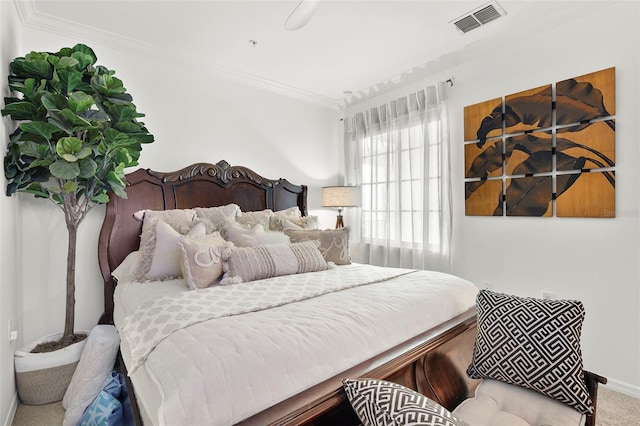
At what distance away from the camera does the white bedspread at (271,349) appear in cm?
94

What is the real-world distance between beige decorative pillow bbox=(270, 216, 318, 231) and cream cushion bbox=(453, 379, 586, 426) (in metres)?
1.90

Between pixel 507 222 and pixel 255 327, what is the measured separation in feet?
8.03

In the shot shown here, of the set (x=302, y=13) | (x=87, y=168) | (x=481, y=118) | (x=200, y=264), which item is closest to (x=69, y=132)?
(x=87, y=168)

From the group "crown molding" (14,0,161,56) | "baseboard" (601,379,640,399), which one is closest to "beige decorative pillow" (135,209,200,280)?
"crown molding" (14,0,161,56)

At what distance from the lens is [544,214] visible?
2.53 metres

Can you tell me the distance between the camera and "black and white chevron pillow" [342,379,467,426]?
2.63 ft

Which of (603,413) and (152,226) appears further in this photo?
(152,226)

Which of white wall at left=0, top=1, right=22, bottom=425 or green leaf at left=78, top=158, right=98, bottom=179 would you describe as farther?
green leaf at left=78, top=158, right=98, bottom=179

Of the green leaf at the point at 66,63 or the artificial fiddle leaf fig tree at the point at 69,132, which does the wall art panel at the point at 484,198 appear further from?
the green leaf at the point at 66,63

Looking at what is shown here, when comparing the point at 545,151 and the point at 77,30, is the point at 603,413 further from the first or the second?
the point at 77,30

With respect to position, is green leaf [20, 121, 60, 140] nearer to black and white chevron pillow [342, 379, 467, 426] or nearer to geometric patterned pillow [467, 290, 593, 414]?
black and white chevron pillow [342, 379, 467, 426]

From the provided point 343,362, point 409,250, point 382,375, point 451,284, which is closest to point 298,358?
point 343,362

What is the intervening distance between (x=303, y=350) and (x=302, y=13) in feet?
5.82

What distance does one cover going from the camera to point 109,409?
171 centimetres
